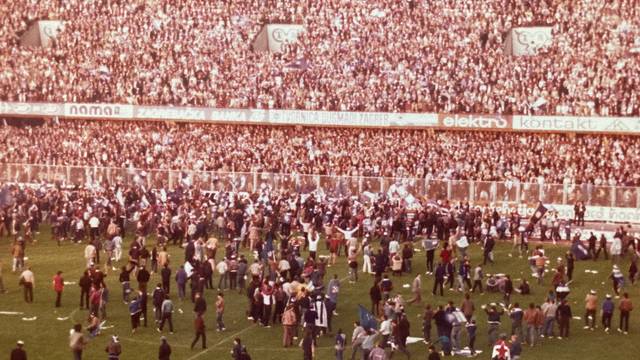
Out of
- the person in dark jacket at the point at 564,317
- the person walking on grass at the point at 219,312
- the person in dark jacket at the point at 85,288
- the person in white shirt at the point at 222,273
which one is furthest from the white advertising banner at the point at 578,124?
the person in dark jacket at the point at 85,288

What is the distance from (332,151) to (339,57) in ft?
20.9

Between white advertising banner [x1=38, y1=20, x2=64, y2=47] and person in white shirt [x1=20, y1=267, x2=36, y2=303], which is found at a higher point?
white advertising banner [x1=38, y1=20, x2=64, y2=47]

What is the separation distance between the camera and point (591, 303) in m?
34.0

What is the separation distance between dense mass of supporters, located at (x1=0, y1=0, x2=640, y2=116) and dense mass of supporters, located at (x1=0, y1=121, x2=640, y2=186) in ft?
5.19

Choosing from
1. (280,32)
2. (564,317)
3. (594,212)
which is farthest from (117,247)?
(280,32)

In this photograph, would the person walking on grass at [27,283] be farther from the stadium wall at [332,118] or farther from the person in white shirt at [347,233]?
the stadium wall at [332,118]

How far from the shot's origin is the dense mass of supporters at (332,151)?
181ft

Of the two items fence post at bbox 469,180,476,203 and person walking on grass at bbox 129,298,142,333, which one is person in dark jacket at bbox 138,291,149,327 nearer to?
person walking on grass at bbox 129,298,142,333

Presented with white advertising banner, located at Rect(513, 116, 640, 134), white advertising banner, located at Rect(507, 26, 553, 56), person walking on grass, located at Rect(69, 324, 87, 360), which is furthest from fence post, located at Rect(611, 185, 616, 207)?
person walking on grass, located at Rect(69, 324, 87, 360)

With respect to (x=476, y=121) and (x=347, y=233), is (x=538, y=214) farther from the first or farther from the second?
(x=476, y=121)

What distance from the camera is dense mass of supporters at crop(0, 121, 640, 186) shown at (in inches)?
2172

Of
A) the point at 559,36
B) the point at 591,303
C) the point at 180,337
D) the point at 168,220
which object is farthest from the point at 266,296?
the point at 559,36

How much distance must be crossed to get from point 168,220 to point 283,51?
22.8m

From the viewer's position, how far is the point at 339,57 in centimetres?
6406
